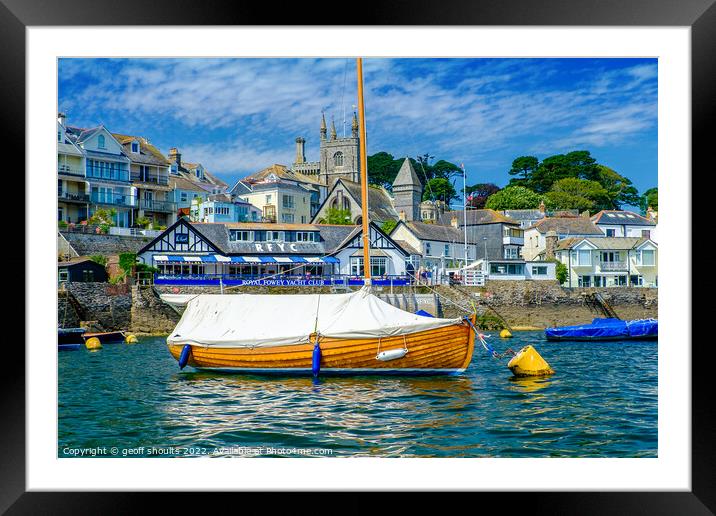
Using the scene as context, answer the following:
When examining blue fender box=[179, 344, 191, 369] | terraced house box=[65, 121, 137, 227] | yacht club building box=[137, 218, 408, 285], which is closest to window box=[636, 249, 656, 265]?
yacht club building box=[137, 218, 408, 285]

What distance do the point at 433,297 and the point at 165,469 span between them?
20.2 meters

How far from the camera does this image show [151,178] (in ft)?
89.9

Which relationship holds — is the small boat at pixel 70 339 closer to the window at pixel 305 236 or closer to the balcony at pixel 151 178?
the balcony at pixel 151 178

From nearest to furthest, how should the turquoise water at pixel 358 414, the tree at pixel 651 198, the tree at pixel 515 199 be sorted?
the turquoise water at pixel 358 414 → the tree at pixel 651 198 → the tree at pixel 515 199

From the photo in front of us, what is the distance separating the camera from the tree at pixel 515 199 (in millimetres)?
29953

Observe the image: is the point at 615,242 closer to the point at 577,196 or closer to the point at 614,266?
the point at 614,266

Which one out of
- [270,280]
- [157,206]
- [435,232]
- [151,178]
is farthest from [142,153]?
[435,232]

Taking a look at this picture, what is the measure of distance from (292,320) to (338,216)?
994 inches

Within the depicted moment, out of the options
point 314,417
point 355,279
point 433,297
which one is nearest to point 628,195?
point 433,297

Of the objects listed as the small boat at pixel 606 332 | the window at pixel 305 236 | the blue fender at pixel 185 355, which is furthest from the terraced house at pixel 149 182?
the small boat at pixel 606 332

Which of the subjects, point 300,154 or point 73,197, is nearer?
point 73,197
